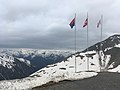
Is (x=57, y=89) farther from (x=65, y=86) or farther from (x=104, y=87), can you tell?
(x=104, y=87)

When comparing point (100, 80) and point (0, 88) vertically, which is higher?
point (100, 80)

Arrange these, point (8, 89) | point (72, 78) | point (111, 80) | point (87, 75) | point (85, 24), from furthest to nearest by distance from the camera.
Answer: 1. point (85, 24)
2. point (8, 89)
3. point (87, 75)
4. point (72, 78)
5. point (111, 80)

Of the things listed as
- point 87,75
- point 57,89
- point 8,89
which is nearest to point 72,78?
point 87,75

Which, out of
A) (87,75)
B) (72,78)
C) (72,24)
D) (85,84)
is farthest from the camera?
(72,24)

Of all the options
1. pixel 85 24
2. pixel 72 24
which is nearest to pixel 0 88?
pixel 72 24

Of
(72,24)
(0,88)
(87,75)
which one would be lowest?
(0,88)

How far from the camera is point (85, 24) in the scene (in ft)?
268

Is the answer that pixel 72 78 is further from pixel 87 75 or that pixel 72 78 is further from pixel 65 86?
pixel 65 86

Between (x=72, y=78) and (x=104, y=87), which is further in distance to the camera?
(x=72, y=78)

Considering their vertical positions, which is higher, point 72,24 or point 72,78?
point 72,24

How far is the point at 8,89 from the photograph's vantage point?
221 ft

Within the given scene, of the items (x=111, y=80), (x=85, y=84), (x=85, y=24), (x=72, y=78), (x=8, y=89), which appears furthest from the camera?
(x=85, y=24)

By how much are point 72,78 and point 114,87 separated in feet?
47.3

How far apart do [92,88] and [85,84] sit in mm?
3869
